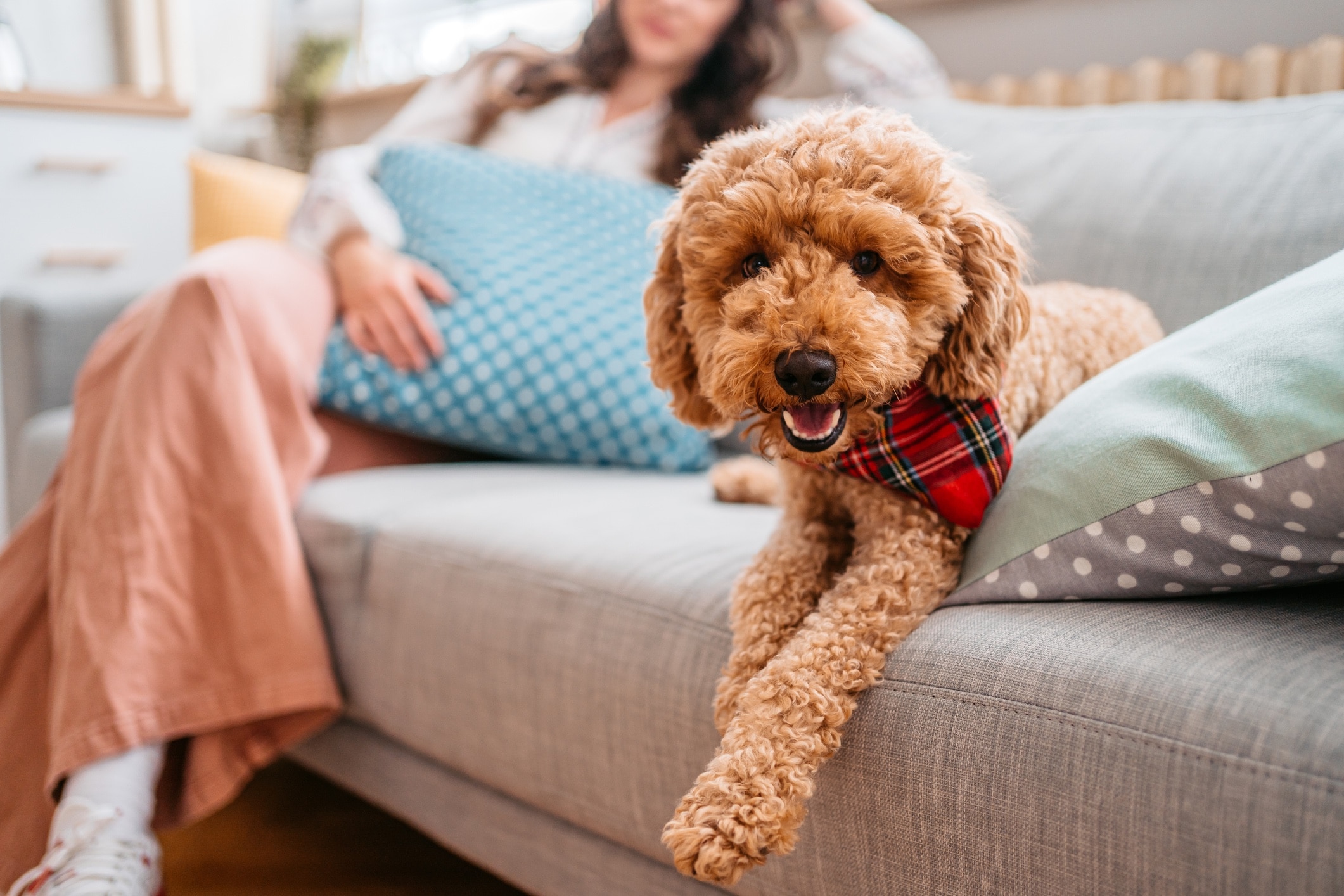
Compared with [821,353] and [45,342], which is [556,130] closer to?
[45,342]

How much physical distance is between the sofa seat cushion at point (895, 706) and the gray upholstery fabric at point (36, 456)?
774mm

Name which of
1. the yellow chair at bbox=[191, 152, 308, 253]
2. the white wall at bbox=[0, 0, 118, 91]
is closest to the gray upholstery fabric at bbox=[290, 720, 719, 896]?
the yellow chair at bbox=[191, 152, 308, 253]

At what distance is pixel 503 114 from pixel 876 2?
37.0 inches

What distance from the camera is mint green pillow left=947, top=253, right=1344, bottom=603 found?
0.65m

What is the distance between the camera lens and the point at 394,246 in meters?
1.70

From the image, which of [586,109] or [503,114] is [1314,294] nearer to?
[586,109]

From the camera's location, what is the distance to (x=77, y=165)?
2777 millimetres

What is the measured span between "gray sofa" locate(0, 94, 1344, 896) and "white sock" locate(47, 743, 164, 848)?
248 millimetres

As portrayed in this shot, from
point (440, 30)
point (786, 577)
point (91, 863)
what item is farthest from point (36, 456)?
point (440, 30)

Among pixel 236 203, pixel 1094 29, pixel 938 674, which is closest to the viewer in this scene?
pixel 938 674

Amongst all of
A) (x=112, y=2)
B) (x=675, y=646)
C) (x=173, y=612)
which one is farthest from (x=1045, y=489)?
(x=112, y=2)

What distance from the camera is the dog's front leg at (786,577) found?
800mm

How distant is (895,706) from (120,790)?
2.91 ft

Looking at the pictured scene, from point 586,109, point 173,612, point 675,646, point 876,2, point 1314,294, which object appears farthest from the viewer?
point 876,2
